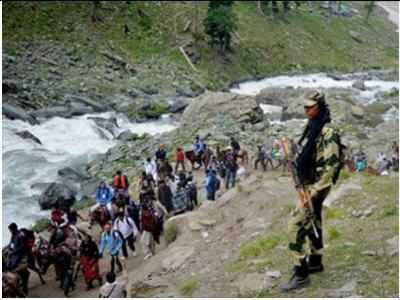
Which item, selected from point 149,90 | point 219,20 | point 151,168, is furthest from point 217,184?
point 219,20

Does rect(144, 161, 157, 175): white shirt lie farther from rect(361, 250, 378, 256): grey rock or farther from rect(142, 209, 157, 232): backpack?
rect(361, 250, 378, 256): grey rock

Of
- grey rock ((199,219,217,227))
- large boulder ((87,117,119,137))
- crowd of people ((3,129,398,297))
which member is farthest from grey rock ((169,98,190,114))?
grey rock ((199,219,217,227))

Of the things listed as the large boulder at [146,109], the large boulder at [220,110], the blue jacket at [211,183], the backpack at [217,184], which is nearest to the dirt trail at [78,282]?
the blue jacket at [211,183]

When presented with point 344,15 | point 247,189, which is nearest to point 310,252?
point 247,189

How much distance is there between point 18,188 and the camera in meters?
27.3

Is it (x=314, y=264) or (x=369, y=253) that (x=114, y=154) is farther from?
(x=314, y=264)

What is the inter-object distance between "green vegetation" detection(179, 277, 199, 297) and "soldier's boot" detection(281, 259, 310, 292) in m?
2.14

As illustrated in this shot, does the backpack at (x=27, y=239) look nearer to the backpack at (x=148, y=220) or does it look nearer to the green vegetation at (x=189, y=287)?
the backpack at (x=148, y=220)

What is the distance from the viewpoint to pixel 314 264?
27.8 ft

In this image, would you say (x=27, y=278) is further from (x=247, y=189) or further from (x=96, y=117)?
(x=96, y=117)

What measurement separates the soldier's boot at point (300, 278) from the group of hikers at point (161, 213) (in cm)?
1

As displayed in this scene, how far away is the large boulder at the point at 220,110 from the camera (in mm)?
39897

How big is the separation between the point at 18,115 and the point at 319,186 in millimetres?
35304

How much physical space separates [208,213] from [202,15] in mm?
63180
